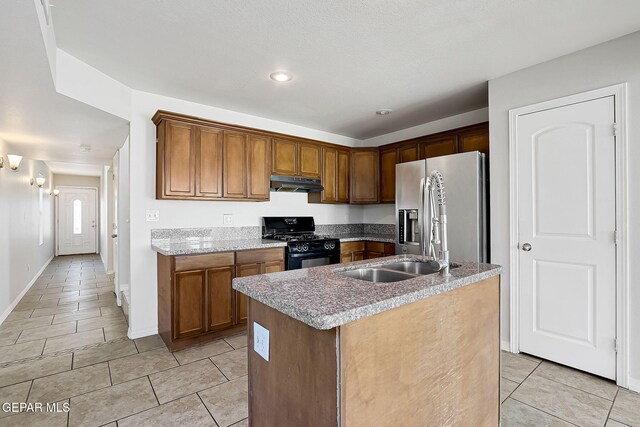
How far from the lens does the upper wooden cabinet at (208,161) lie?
318 centimetres

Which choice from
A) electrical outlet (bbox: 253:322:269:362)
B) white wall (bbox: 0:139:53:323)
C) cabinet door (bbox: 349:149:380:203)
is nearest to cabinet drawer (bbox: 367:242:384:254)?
cabinet door (bbox: 349:149:380:203)

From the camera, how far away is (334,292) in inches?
47.6

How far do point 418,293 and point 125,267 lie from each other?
4.33m

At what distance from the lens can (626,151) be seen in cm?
227

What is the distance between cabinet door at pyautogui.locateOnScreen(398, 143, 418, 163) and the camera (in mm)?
4207

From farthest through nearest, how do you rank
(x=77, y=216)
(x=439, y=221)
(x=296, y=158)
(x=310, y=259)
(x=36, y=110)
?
(x=77, y=216), (x=296, y=158), (x=310, y=259), (x=36, y=110), (x=439, y=221)

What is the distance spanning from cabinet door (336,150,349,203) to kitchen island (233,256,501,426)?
309 centimetres

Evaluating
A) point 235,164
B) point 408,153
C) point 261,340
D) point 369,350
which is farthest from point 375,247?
point 369,350

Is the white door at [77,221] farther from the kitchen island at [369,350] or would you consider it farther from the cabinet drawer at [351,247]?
the kitchen island at [369,350]

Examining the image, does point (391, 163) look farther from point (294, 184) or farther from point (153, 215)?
point (153, 215)

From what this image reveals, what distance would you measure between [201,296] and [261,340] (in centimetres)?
195

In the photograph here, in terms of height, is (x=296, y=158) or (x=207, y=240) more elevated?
(x=296, y=158)

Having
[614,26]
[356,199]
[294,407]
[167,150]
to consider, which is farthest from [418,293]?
[356,199]

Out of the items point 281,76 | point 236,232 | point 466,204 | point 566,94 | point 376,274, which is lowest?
point 376,274
